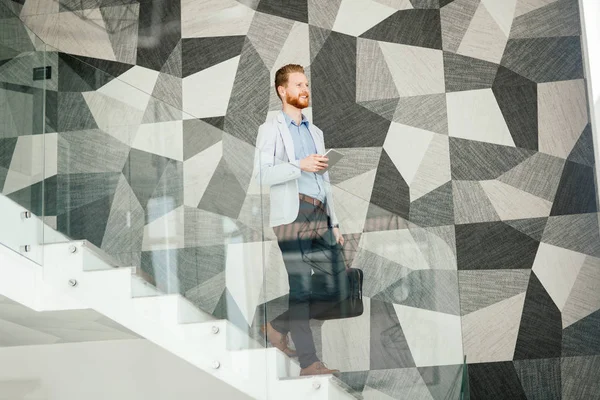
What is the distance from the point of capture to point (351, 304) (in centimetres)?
380

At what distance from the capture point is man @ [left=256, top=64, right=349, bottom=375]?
3.64 metres

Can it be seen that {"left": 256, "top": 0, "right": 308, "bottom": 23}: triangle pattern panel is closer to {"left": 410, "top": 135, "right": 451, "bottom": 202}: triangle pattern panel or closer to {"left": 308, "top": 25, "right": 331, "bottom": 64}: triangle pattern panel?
{"left": 308, "top": 25, "right": 331, "bottom": 64}: triangle pattern panel

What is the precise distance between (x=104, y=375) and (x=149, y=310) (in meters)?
2.26

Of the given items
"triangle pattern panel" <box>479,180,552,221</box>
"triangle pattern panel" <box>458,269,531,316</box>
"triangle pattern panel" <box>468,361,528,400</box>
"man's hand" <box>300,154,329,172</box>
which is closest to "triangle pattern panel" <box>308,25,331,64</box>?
"triangle pattern panel" <box>479,180,552,221</box>

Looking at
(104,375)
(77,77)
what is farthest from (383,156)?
(77,77)

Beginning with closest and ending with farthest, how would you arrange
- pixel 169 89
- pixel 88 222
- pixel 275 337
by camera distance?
pixel 275 337 < pixel 88 222 < pixel 169 89

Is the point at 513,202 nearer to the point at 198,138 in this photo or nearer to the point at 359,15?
the point at 359,15

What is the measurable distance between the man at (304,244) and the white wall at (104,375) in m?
2.28

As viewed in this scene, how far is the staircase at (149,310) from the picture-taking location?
3.64 metres

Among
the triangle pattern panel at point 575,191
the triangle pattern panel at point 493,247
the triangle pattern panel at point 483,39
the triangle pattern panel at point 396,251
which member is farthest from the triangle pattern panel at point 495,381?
the triangle pattern panel at point 483,39

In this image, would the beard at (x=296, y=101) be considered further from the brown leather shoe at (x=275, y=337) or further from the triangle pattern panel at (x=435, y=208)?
the triangle pattern panel at (x=435, y=208)

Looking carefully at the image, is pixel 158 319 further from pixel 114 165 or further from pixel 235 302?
pixel 114 165

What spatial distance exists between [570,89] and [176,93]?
2.96 metres

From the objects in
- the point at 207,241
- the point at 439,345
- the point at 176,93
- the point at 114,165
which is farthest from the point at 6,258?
the point at 176,93
